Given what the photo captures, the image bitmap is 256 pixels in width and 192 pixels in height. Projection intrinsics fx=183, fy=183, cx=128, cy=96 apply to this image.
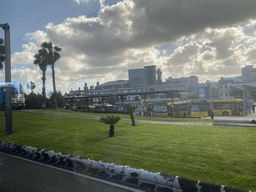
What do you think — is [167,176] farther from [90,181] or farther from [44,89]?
[44,89]

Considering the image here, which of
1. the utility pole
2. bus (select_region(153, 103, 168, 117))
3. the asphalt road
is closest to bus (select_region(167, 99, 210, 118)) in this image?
bus (select_region(153, 103, 168, 117))

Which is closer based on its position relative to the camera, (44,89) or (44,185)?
(44,185)

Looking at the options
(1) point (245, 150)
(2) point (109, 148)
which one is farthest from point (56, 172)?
(1) point (245, 150)

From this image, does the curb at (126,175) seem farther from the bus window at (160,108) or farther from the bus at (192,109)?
the bus window at (160,108)

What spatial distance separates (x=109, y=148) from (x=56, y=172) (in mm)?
2979

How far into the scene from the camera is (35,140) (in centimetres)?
1190

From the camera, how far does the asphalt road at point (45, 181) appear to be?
18.9ft

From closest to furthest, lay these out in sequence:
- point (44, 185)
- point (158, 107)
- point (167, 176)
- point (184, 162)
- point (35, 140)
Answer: point (167, 176)
point (44, 185)
point (184, 162)
point (35, 140)
point (158, 107)

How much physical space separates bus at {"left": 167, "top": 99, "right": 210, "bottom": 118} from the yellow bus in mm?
1536

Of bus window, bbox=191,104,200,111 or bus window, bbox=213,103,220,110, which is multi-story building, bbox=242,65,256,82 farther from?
bus window, bbox=191,104,200,111

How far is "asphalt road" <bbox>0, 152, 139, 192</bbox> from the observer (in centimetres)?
576

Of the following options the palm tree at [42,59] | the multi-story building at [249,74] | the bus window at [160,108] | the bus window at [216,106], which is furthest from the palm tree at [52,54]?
the multi-story building at [249,74]

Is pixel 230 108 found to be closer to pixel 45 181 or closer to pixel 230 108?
pixel 230 108

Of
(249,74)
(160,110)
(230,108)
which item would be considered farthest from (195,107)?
(249,74)
